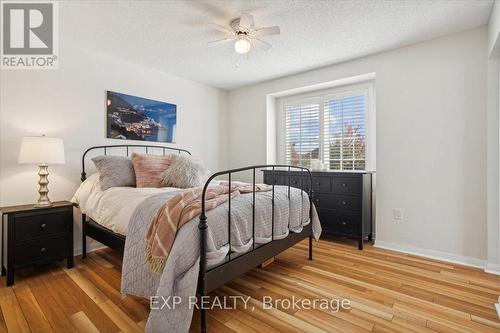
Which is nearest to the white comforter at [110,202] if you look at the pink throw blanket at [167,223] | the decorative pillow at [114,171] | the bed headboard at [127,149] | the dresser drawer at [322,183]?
the decorative pillow at [114,171]

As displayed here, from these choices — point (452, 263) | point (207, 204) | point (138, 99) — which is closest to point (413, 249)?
point (452, 263)

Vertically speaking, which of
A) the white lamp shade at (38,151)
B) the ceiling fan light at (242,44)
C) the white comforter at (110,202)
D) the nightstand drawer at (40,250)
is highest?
the ceiling fan light at (242,44)

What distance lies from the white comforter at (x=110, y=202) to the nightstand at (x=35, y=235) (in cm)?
19

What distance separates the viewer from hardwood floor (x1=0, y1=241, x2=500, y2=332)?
162 centimetres

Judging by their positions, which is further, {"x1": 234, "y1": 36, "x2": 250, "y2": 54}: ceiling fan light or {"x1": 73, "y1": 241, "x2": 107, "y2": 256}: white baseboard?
{"x1": 73, "y1": 241, "x2": 107, "y2": 256}: white baseboard

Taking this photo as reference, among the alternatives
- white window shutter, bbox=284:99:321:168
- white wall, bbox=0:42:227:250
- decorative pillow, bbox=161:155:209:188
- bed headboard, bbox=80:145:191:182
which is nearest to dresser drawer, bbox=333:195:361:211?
white window shutter, bbox=284:99:321:168

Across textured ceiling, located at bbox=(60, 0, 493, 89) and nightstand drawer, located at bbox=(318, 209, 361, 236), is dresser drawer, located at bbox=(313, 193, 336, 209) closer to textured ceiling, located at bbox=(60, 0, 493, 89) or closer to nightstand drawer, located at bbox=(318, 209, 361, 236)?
nightstand drawer, located at bbox=(318, 209, 361, 236)

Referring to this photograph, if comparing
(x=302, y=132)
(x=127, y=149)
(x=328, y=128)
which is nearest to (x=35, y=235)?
(x=127, y=149)

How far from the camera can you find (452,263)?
2.61m

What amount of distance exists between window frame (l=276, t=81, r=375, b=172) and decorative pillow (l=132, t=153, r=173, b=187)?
7.16 ft

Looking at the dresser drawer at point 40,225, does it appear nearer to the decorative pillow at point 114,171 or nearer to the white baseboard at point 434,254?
the decorative pillow at point 114,171

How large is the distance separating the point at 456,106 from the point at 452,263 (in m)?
1.63

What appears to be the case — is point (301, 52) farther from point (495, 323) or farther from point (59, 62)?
point (495, 323)

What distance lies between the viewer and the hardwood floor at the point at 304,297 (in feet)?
5.32
